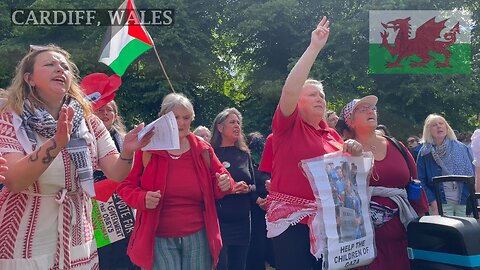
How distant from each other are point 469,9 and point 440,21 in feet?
7.66

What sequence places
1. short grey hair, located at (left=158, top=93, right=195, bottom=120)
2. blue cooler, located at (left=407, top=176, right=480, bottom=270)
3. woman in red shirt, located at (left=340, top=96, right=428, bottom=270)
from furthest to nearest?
1. woman in red shirt, located at (left=340, top=96, right=428, bottom=270)
2. short grey hair, located at (left=158, top=93, right=195, bottom=120)
3. blue cooler, located at (left=407, top=176, right=480, bottom=270)

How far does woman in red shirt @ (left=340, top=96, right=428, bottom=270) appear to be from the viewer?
4.05 metres

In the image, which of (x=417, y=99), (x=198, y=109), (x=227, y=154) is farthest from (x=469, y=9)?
(x=227, y=154)

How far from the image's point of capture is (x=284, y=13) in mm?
18016

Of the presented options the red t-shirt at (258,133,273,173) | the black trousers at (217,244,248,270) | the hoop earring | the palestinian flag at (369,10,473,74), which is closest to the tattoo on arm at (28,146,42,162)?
the hoop earring

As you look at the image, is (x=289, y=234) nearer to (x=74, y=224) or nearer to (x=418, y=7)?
(x=74, y=224)

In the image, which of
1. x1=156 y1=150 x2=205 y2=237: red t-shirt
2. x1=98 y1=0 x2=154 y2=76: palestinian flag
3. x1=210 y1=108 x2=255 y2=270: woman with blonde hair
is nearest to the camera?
x1=156 y1=150 x2=205 y2=237: red t-shirt

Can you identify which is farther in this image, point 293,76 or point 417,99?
point 417,99

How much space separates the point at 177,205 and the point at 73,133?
115cm

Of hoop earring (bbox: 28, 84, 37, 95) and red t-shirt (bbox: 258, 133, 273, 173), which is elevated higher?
hoop earring (bbox: 28, 84, 37, 95)

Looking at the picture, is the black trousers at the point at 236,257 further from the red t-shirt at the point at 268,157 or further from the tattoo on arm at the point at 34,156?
the tattoo on arm at the point at 34,156

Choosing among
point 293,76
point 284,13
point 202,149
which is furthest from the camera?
point 284,13

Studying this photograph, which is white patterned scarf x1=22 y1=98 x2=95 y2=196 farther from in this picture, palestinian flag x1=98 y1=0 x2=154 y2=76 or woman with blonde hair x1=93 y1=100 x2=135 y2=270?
palestinian flag x1=98 y1=0 x2=154 y2=76

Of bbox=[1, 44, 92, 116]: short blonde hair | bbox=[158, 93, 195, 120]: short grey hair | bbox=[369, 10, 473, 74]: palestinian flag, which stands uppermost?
bbox=[369, 10, 473, 74]: palestinian flag
